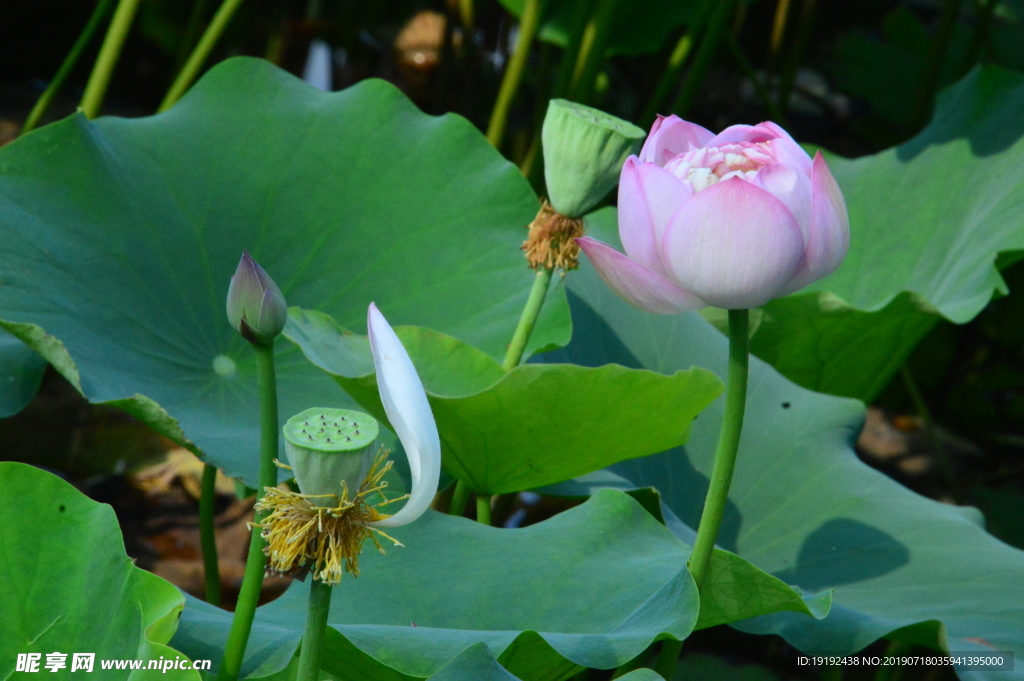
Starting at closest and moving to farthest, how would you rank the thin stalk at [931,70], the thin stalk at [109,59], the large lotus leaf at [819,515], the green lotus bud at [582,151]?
the green lotus bud at [582,151], the large lotus leaf at [819,515], the thin stalk at [109,59], the thin stalk at [931,70]

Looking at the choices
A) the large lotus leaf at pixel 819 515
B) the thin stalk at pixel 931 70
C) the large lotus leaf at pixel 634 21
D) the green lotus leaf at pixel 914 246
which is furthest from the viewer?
the thin stalk at pixel 931 70

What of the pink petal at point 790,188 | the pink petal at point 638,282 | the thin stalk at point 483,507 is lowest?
the thin stalk at point 483,507

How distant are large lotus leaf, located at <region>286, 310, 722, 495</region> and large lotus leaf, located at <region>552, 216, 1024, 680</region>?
20cm

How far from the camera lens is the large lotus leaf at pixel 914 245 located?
1.15 m

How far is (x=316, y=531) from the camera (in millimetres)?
466

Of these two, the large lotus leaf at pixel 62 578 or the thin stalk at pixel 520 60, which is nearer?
the large lotus leaf at pixel 62 578

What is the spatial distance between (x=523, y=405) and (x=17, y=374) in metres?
0.55

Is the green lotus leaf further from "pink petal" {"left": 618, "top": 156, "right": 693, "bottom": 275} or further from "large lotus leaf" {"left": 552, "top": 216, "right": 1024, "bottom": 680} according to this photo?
"pink petal" {"left": 618, "top": 156, "right": 693, "bottom": 275}

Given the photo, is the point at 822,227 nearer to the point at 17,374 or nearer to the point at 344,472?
the point at 344,472

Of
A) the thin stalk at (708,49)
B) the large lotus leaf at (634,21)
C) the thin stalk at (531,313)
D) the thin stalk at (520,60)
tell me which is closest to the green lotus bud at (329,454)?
the thin stalk at (531,313)

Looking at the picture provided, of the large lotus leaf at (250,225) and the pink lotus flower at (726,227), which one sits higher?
the pink lotus flower at (726,227)

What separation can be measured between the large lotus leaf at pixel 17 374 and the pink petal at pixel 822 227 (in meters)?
0.76

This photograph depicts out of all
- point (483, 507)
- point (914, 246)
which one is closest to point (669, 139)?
point (483, 507)

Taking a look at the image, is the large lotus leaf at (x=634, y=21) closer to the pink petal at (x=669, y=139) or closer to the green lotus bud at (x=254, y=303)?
the pink petal at (x=669, y=139)
